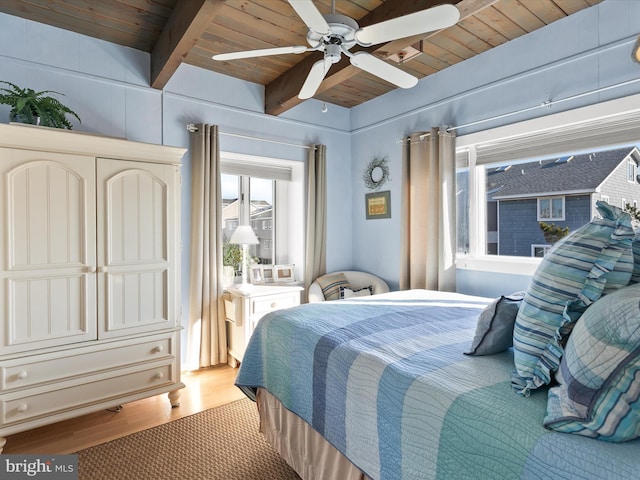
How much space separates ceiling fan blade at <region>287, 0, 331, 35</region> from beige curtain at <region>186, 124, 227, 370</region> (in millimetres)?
1851

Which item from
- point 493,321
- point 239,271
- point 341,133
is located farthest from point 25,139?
point 341,133

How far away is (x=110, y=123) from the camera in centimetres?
284

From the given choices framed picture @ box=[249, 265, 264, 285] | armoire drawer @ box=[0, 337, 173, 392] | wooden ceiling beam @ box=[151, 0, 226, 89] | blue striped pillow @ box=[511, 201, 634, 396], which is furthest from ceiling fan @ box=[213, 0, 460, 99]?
framed picture @ box=[249, 265, 264, 285]

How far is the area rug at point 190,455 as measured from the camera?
6.13 feet

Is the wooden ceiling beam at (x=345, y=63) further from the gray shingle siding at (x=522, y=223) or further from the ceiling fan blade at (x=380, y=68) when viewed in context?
the gray shingle siding at (x=522, y=223)

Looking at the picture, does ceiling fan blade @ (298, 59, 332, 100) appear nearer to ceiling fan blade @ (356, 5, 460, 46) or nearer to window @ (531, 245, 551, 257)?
ceiling fan blade @ (356, 5, 460, 46)

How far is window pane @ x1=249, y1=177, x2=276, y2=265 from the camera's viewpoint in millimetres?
3949

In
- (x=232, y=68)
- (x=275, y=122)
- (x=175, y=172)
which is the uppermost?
(x=232, y=68)

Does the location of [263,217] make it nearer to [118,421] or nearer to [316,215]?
[316,215]

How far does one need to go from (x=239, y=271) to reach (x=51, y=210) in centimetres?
189

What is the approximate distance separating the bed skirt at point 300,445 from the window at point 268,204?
80.9 inches

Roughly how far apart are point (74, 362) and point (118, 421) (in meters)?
0.53

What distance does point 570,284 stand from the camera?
1.04 m

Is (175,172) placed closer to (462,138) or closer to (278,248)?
(278,248)
